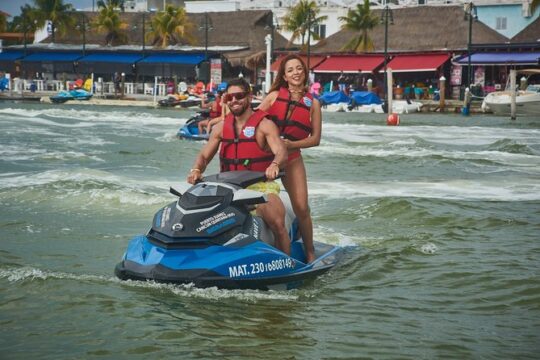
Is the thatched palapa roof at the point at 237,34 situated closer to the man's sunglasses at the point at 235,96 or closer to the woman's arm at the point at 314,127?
the woman's arm at the point at 314,127

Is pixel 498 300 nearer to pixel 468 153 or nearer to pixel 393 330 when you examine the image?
pixel 393 330

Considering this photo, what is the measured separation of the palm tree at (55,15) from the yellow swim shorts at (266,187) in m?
71.2

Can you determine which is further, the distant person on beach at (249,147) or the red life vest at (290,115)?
the red life vest at (290,115)

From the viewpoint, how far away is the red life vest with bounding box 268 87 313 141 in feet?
27.0

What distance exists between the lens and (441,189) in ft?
53.5

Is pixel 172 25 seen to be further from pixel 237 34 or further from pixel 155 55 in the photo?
pixel 237 34

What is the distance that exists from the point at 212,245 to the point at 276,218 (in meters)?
0.78

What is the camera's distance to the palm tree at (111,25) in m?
70.5

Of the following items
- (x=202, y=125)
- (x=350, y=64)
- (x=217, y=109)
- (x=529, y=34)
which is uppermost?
(x=529, y=34)

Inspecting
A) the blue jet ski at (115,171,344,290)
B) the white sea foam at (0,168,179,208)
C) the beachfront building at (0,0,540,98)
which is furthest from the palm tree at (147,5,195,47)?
the blue jet ski at (115,171,344,290)

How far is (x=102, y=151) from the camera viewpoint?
945 inches

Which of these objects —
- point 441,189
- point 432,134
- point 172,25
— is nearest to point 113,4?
point 172,25

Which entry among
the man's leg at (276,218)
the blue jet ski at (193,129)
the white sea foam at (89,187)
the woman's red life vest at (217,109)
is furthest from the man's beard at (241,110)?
the blue jet ski at (193,129)

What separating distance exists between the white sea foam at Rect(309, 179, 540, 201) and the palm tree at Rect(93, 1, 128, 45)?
56.4 m
